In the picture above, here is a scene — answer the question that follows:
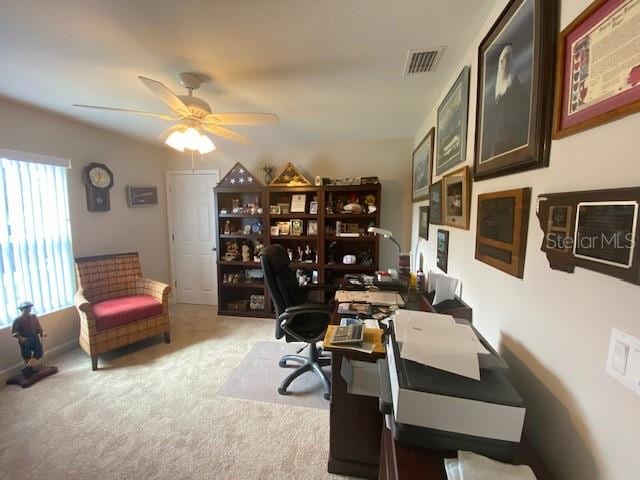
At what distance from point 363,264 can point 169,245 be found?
9.54 feet

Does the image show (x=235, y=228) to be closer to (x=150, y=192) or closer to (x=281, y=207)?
(x=281, y=207)

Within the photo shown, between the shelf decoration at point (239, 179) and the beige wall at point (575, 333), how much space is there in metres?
2.91

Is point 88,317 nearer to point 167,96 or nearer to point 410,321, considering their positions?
point 167,96

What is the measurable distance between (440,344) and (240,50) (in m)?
1.75

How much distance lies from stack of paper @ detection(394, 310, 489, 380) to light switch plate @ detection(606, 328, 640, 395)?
0.29m

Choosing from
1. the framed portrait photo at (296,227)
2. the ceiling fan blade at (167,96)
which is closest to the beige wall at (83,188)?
the ceiling fan blade at (167,96)

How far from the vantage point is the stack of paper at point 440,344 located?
→ 2.65 ft

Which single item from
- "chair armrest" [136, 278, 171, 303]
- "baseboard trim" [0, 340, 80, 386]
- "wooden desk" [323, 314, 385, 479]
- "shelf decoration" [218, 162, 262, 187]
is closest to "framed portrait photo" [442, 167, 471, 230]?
"wooden desk" [323, 314, 385, 479]

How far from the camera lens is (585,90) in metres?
0.66

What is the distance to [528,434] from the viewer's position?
888 millimetres

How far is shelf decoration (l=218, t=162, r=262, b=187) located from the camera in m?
3.44

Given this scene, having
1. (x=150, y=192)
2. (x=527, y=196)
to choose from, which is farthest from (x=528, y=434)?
(x=150, y=192)

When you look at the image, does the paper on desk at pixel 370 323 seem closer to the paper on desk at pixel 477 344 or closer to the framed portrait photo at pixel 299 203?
the paper on desk at pixel 477 344

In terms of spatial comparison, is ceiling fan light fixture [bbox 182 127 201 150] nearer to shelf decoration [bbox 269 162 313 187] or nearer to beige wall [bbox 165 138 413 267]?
shelf decoration [bbox 269 162 313 187]
